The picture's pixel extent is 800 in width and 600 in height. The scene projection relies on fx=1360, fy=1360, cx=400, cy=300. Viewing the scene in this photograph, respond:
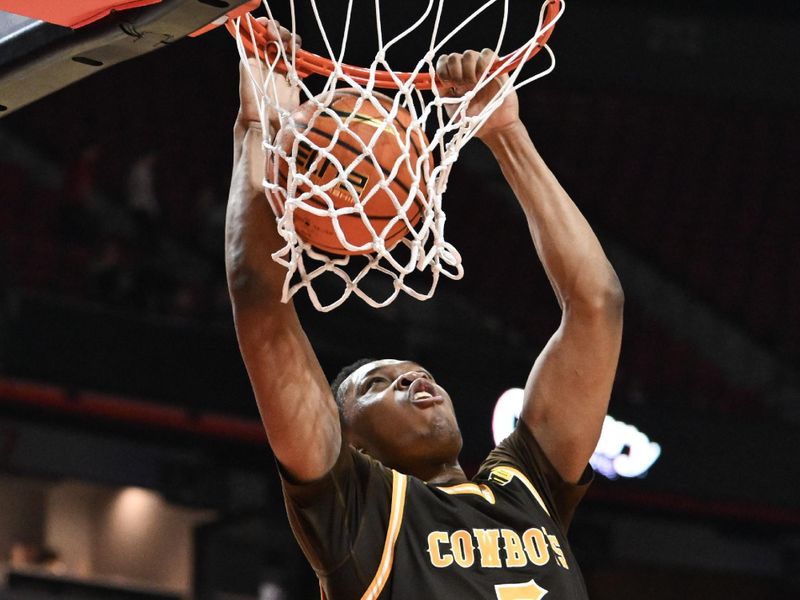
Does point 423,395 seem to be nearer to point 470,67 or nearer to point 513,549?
point 513,549

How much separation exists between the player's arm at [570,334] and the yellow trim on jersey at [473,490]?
0.69 feet

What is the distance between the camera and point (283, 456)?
8.71 ft

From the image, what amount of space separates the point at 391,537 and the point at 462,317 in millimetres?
7448

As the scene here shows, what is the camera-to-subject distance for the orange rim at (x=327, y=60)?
2855 mm

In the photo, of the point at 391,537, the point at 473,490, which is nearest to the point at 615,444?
the point at 473,490

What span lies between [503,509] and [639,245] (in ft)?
27.7

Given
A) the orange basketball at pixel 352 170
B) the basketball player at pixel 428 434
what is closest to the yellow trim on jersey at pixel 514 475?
the basketball player at pixel 428 434

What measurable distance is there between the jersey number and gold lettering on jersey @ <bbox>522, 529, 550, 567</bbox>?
2.1 inches

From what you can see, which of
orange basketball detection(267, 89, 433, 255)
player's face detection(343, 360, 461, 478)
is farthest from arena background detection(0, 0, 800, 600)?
orange basketball detection(267, 89, 433, 255)

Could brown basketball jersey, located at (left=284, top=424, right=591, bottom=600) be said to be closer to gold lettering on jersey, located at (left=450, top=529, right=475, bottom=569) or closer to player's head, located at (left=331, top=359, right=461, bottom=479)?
gold lettering on jersey, located at (left=450, top=529, right=475, bottom=569)

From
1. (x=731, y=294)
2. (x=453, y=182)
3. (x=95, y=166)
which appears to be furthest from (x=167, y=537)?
(x=731, y=294)

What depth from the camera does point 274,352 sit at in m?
2.65

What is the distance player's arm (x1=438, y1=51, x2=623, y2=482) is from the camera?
10.0 ft

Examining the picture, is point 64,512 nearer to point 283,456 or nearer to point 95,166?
point 95,166
